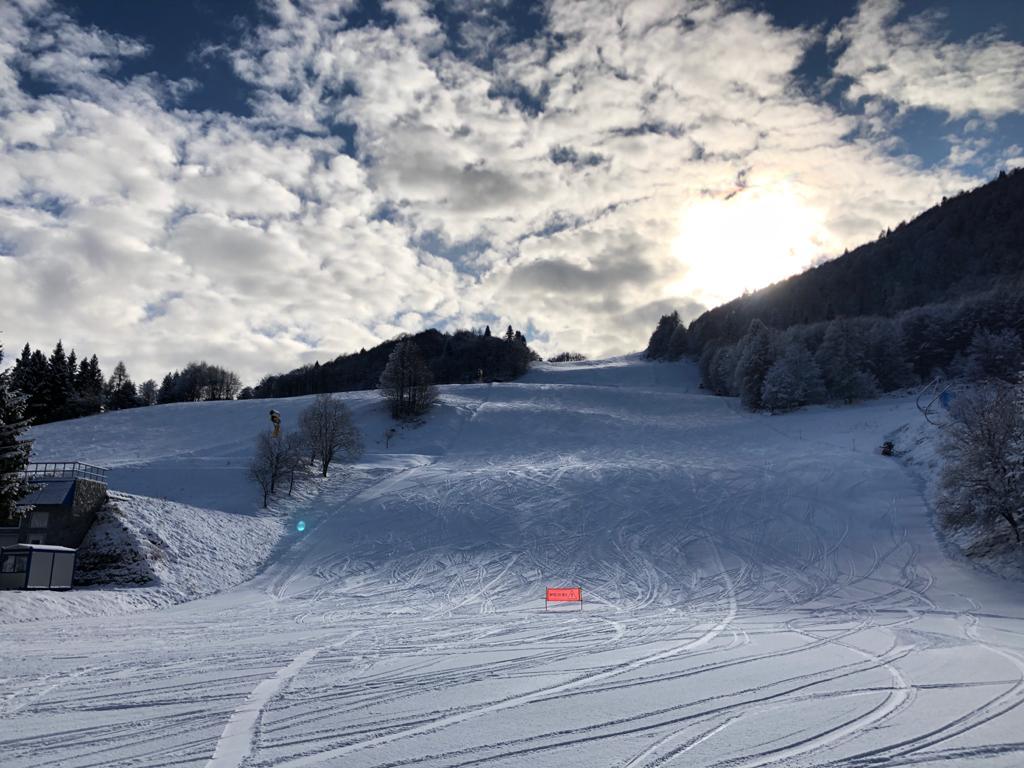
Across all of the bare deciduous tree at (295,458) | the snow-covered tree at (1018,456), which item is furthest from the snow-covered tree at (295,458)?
the snow-covered tree at (1018,456)

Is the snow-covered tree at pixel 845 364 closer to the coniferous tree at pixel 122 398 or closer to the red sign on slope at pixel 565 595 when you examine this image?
the red sign on slope at pixel 565 595

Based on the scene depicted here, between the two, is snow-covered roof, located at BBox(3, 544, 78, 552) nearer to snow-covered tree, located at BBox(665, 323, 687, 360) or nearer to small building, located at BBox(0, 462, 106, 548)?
small building, located at BBox(0, 462, 106, 548)

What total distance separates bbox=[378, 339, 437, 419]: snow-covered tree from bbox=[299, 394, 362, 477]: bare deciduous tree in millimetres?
17243

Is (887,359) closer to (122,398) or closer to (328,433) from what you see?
(328,433)

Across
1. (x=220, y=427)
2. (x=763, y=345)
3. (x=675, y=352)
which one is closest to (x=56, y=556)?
(x=220, y=427)

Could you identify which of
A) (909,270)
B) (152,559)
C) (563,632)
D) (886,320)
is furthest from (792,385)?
(909,270)

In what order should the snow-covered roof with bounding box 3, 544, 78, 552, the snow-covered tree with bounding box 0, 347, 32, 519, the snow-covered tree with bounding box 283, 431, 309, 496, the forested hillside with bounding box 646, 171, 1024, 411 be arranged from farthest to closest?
1. the forested hillside with bounding box 646, 171, 1024, 411
2. the snow-covered tree with bounding box 283, 431, 309, 496
3. the snow-covered roof with bounding box 3, 544, 78, 552
4. the snow-covered tree with bounding box 0, 347, 32, 519

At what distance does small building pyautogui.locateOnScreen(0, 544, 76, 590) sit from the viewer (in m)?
24.3

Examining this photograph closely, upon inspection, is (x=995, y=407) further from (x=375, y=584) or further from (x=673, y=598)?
(x=375, y=584)

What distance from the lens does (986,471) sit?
2448 cm

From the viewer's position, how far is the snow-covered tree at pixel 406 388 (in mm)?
69938

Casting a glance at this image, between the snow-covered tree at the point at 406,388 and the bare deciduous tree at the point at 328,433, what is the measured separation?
56.6 ft

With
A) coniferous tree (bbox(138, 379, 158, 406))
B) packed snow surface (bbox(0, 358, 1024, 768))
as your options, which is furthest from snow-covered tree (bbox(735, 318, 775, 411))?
coniferous tree (bbox(138, 379, 158, 406))

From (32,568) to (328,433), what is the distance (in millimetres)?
24387
